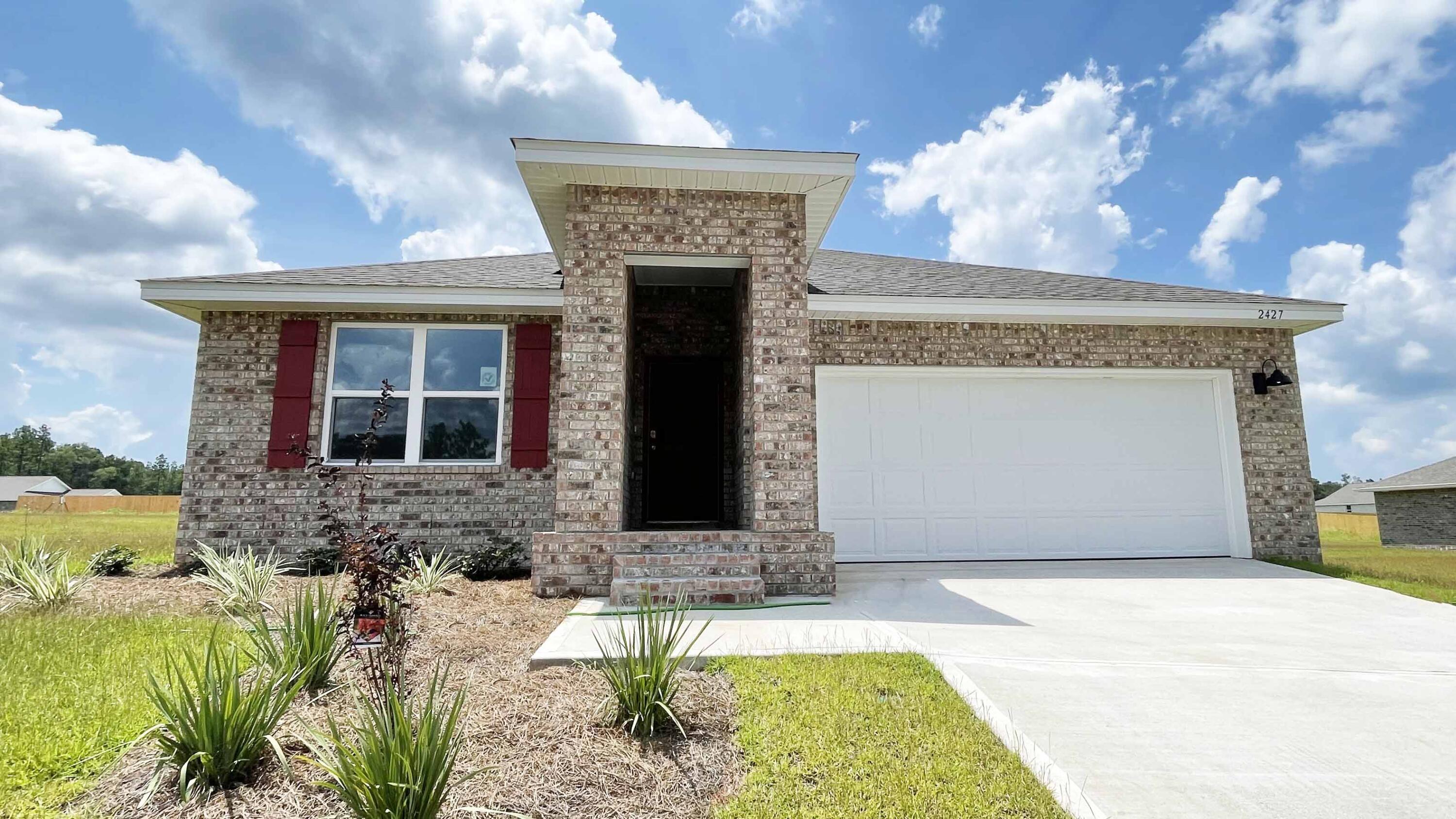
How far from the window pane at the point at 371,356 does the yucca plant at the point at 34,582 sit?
3022mm

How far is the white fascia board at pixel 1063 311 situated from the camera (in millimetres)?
7648

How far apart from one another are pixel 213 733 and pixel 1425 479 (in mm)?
A: 30047

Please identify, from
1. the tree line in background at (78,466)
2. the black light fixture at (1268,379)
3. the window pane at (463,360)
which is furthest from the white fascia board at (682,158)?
the tree line in background at (78,466)

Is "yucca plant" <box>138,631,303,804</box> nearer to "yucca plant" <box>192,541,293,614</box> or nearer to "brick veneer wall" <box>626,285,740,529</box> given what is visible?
"yucca plant" <box>192,541,293,614</box>

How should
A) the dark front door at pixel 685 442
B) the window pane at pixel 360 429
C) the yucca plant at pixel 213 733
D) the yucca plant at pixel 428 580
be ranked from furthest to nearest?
1. the dark front door at pixel 685 442
2. the window pane at pixel 360 429
3. the yucca plant at pixel 428 580
4. the yucca plant at pixel 213 733

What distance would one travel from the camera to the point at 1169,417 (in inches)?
322

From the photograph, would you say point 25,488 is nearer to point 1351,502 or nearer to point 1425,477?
point 1425,477

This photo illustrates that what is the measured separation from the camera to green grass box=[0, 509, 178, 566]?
335 inches

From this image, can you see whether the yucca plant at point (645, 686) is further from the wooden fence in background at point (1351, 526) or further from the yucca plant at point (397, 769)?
the wooden fence in background at point (1351, 526)

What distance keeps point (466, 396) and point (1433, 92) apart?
1506 cm

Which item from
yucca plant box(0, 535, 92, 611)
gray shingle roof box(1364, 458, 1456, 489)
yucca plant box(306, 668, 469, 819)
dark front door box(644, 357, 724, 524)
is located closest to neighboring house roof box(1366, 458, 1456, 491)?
gray shingle roof box(1364, 458, 1456, 489)

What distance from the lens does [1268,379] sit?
315 inches

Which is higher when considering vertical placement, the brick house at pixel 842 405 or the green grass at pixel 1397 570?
the brick house at pixel 842 405

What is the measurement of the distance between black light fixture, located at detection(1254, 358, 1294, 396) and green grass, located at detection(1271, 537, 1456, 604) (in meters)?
2.09
